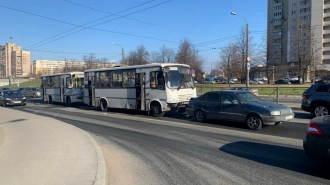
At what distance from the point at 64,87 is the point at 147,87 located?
1230 centimetres

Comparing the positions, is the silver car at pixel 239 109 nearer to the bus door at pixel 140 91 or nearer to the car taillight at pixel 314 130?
the bus door at pixel 140 91

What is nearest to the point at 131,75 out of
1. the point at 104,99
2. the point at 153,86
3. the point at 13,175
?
the point at 153,86

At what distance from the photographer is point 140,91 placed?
50.7 feet

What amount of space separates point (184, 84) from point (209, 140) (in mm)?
6519

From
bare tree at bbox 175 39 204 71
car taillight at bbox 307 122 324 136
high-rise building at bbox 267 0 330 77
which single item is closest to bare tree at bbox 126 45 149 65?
bare tree at bbox 175 39 204 71

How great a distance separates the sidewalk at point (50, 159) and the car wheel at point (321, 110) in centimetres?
998

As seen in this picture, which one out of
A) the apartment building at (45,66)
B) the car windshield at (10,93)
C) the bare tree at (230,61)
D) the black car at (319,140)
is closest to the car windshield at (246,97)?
the black car at (319,140)

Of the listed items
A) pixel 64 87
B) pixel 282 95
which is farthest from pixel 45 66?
pixel 282 95

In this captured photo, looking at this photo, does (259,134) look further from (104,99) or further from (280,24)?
(280,24)

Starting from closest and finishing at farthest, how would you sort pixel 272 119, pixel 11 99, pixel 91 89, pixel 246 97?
pixel 272 119 → pixel 246 97 → pixel 91 89 → pixel 11 99

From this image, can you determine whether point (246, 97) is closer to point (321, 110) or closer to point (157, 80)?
point (321, 110)

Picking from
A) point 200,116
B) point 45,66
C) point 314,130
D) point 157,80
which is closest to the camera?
point 314,130

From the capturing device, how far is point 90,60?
70.8 m

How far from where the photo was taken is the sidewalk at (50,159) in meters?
4.87
